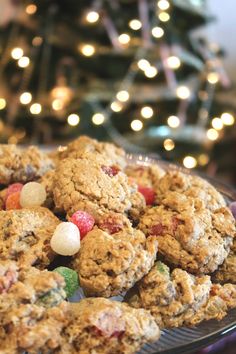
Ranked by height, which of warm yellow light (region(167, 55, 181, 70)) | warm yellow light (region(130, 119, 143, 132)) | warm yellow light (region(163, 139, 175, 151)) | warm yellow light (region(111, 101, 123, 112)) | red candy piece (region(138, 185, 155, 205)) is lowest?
red candy piece (region(138, 185, 155, 205))

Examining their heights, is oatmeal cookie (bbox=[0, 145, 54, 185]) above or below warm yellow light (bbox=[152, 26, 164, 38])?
below

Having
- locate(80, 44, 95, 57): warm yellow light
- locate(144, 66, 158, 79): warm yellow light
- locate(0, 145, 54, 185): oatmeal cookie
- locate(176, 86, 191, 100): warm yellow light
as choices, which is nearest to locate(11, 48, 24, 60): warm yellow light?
locate(80, 44, 95, 57): warm yellow light

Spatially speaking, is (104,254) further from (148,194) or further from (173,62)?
(173,62)

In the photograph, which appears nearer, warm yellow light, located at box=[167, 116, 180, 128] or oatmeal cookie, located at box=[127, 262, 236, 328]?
oatmeal cookie, located at box=[127, 262, 236, 328]

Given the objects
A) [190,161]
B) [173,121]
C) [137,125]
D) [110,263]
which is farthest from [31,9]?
[110,263]

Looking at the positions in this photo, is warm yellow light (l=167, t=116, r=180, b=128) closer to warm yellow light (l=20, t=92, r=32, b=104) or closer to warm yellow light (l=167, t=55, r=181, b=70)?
warm yellow light (l=167, t=55, r=181, b=70)

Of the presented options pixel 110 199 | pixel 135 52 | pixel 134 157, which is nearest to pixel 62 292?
pixel 110 199
